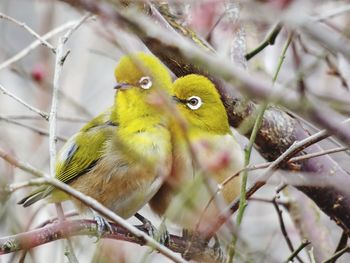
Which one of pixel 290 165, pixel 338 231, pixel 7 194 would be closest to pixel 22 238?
pixel 7 194

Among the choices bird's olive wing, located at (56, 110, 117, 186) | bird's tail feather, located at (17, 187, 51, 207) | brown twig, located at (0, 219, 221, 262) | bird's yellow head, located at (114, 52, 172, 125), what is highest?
bird's yellow head, located at (114, 52, 172, 125)

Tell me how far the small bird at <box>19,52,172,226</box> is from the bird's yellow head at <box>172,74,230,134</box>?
77mm

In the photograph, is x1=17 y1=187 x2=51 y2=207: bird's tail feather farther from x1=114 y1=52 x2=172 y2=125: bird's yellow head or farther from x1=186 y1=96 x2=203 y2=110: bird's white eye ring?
x1=186 y1=96 x2=203 y2=110: bird's white eye ring

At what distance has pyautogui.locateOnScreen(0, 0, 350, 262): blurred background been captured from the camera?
85.8 inches

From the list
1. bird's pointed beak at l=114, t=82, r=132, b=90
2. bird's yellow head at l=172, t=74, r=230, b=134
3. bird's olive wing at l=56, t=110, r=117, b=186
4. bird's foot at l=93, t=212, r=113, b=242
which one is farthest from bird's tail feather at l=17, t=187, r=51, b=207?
bird's yellow head at l=172, t=74, r=230, b=134

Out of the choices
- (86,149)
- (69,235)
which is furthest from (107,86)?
(69,235)

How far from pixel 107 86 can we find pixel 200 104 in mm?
3425

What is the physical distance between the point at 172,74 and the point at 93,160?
0.48m

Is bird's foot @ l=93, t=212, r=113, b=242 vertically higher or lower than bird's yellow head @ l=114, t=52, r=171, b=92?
lower

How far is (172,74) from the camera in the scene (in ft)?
9.43

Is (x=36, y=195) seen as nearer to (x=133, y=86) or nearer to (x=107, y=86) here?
(x=133, y=86)

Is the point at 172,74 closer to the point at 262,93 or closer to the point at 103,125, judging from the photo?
the point at 103,125

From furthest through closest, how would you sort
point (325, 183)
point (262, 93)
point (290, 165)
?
1. point (290, 165)
2. point (325, 183)
3. point (262, 93)

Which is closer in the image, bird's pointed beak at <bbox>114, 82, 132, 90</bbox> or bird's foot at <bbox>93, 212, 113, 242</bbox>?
bird's foot at <bbox>93, 212, 113, 242</bbox>
